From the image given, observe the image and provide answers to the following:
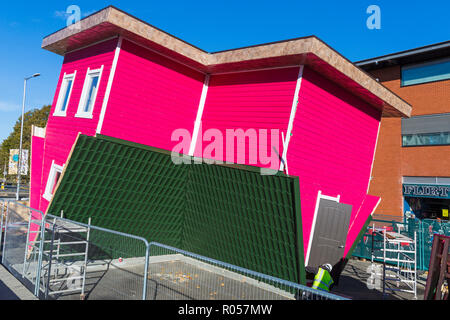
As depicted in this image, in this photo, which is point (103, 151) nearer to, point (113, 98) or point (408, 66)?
point (113, 98)

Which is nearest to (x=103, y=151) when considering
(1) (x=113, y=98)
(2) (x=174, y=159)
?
(1) (x=113, y=98)

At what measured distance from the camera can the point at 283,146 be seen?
8.99 m

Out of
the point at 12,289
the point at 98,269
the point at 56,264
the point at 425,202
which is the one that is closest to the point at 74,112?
the point at 56,264

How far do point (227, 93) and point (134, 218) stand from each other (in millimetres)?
5496

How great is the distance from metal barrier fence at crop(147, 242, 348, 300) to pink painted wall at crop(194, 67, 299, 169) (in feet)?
11.8

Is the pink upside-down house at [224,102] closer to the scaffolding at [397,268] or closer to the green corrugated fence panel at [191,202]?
the green corrugated fence panel at [191,202]

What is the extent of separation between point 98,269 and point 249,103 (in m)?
7.33

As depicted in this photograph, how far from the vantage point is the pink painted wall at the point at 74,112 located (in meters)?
9.48

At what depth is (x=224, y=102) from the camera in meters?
10.7

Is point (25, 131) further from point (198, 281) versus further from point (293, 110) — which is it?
point (293, 110)

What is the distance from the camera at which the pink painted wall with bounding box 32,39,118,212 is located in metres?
9.48

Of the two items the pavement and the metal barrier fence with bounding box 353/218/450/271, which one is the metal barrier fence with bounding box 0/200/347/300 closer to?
the pavement

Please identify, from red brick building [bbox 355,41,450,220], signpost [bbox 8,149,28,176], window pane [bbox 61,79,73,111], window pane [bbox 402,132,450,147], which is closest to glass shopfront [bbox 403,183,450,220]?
red brick building [bbox 355,41,450,220]

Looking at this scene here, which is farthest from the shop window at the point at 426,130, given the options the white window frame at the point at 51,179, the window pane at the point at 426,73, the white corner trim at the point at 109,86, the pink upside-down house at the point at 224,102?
the white window frame at the point at 51,179
